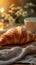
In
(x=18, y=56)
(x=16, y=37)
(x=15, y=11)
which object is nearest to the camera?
(x=18, y=56)

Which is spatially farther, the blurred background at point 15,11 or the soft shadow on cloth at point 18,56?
the blurred background at point 15,11

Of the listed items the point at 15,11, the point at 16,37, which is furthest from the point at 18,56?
the point at 15,11

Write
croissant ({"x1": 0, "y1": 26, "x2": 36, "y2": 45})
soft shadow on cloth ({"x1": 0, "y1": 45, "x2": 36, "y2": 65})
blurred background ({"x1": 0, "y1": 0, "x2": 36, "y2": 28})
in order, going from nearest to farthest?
soft shadow on cloth ({"x1": 0, "y1": 45, "x2": 36, "y2": 65}) < croissant ({"x1": 0, "y1": 26, "x2": 36, "y2": 45}) < blurred background ({"x1": 0, "y1": 0, "x2": 36, "y2": 28})

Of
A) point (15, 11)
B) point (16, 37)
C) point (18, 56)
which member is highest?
point (15, 11)

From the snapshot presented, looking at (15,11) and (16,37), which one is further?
(15,11)

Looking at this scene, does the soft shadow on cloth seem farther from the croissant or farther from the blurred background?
the blurred background

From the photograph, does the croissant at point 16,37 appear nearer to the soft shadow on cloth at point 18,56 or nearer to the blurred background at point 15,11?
the soft shadow on cloth at point 18,56

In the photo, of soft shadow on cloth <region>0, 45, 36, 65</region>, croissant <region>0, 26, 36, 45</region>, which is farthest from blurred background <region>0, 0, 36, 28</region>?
soft shadow on cloth <region>0, 45, 36, 65</region>

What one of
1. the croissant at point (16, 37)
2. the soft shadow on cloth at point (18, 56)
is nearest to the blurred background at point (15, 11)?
the croissant at point (16, 37)

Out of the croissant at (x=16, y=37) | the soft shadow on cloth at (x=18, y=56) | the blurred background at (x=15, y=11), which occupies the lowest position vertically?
the soft shadow on cloth at (x=18, y=56)

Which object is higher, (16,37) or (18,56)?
(16,37)

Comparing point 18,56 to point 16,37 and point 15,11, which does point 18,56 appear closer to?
point 16,37

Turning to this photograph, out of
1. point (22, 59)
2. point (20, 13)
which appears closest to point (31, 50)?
point (22, 59)
